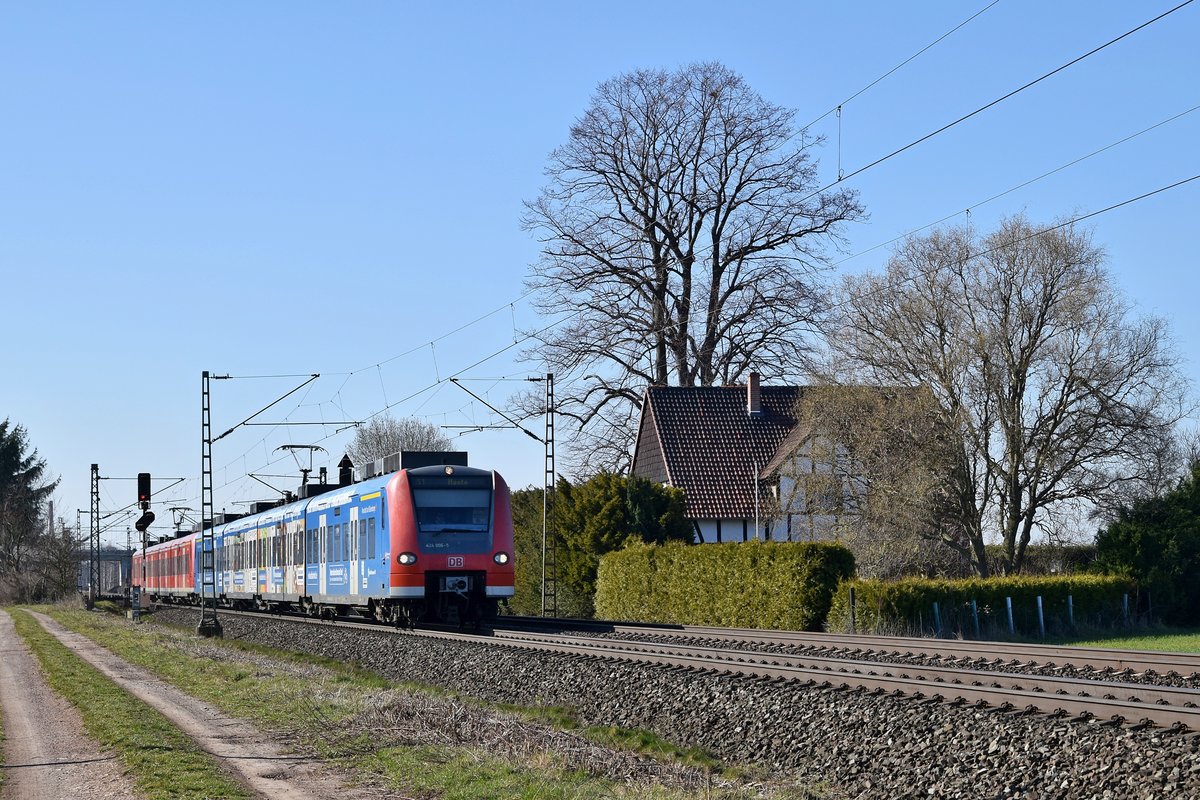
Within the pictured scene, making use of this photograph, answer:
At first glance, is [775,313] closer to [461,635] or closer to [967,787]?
[461,635]

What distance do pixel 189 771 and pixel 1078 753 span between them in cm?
736

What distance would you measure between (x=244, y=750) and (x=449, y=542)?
14185mm

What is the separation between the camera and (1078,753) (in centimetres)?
1030

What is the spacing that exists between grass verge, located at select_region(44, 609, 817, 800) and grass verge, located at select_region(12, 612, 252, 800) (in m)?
1.10

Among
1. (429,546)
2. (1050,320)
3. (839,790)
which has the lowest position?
(839,790)

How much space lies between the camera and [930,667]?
16875 mm

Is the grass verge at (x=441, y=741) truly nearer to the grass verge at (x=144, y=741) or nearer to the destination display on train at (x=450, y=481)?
the grass verge at (x=144, y=741)

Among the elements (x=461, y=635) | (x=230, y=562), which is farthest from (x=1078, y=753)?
(x=230, y=562)

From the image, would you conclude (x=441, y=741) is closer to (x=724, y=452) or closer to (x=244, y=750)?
(x=244, y=750)

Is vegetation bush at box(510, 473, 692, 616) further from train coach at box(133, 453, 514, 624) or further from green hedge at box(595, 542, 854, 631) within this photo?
train coach at box(133, 453, 514, 624)

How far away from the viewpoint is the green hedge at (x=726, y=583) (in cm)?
2836

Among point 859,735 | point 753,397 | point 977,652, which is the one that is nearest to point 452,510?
point 977,652

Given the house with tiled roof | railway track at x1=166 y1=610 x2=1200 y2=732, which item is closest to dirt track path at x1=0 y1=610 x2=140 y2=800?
railway track at x1=166 y1=610 x2=1200 y2=732

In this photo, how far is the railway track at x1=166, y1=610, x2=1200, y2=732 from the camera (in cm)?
1154
